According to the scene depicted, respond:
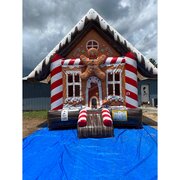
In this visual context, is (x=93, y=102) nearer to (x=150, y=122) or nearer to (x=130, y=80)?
(x=130, y=80)

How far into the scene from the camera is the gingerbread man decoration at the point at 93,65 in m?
5.54

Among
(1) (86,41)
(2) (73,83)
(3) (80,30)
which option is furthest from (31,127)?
(3) (80,30)

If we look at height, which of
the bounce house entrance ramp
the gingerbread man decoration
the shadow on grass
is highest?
the gingerbread man decoration

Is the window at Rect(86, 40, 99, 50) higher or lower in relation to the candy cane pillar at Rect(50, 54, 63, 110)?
higher

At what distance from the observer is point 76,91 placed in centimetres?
586

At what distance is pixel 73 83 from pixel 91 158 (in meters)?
3.37

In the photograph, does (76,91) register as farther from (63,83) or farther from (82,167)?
(82,167)

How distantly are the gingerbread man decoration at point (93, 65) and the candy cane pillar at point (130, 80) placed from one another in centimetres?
86

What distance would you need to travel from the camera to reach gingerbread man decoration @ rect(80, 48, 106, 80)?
554 centimetres

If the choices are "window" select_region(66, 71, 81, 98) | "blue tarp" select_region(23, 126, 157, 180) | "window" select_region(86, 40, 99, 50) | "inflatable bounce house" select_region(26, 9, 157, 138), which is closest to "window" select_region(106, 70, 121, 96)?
"inflatable bounce house" select_region(26, 9, 157, 138)

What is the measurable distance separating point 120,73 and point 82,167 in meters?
3.86

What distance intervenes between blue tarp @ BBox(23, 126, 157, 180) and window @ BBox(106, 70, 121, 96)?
6.29 ft

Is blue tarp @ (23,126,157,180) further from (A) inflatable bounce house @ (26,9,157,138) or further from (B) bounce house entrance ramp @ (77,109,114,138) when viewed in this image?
(A) inflatable bounce house @ (26,9,157,138)

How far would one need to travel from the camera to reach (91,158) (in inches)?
113
